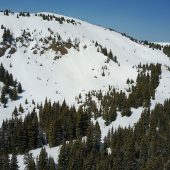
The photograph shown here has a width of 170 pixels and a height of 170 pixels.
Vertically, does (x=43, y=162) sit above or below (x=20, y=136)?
below

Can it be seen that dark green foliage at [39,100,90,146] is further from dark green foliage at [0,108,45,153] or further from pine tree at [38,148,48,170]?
pine tree at [38,148,48,170]

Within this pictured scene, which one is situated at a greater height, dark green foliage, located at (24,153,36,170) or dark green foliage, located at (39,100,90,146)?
dark green foliage, located at (39,100,90,146)

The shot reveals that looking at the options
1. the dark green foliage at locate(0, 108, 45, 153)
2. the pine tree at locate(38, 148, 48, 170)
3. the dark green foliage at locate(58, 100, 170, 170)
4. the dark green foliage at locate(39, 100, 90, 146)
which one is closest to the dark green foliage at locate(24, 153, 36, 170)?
the pine tree at locate(38, 148, 48, 170)

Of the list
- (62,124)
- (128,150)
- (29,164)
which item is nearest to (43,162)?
(29,164)

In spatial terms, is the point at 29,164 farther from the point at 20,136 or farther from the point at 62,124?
the point at 62,124

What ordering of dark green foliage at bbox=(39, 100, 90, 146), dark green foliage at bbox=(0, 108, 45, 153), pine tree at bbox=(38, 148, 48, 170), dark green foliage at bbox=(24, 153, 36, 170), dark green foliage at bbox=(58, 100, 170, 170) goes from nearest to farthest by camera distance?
dark green foliage at bbox=(24, 153, 36, 170) → pine tree at bbox=(38, 148, 48, 170) → dark green foliage at bbox=(58, 100, 170, 170) → dark green foliage at bbox=(0, 108, 45, 153) → dark green foliage at bbox=(39, 100, 90, 146)

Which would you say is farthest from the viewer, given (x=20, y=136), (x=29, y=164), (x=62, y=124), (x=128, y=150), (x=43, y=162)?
(x=62, y=124)

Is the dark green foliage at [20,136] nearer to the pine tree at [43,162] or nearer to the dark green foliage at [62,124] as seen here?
→ the dark green foliage at [62,124]

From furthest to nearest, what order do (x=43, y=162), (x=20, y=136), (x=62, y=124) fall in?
(x=62, y=124)
(x=20, y=136)
(x=43, y=162)

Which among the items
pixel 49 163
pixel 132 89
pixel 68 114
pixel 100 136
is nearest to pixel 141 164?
pixel 100 136

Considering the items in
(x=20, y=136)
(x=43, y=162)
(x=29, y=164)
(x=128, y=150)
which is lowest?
(x=29, y=164)

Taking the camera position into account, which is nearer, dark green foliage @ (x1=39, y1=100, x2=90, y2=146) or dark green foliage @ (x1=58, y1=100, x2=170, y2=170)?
dark green foliage @ (x1=58, y1=100, x2=170, y2=170)

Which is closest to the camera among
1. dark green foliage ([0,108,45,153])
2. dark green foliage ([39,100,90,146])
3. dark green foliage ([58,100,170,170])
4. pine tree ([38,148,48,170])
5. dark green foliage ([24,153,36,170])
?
dark green foliage ([24,153,36,170])

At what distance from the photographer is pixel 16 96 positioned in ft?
620
